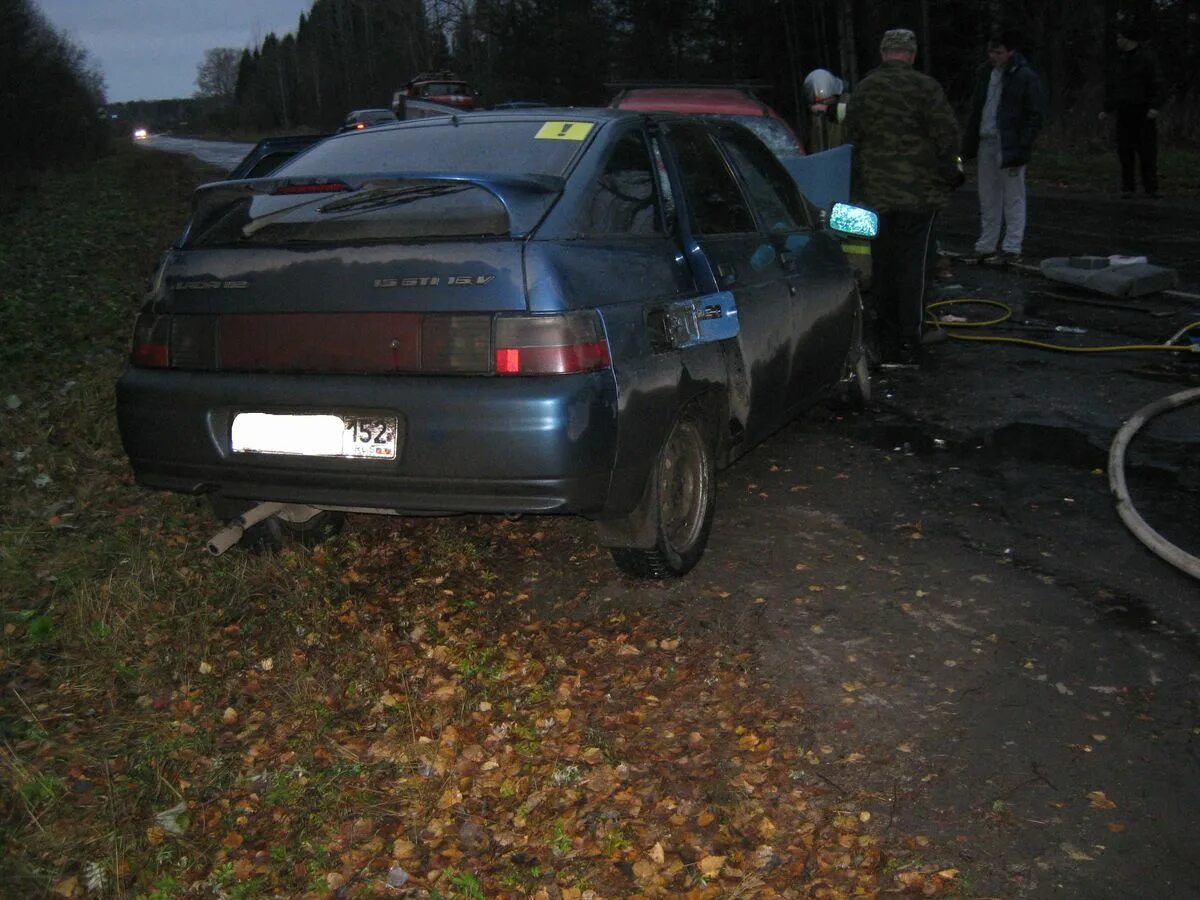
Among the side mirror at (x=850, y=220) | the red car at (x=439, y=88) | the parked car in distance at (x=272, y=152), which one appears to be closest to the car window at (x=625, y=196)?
the side mirror at (x=850, y=220)

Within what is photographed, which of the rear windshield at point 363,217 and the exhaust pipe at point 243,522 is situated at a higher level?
the rear windshield at point 363,217

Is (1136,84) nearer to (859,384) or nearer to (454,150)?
(859,384)

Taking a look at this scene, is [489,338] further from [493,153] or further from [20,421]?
[20,421]

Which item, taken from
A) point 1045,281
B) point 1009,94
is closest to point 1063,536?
point 1045,281

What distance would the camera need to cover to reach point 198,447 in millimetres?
4055

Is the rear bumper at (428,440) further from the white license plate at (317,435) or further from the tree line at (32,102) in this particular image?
the tree line at (32,102)

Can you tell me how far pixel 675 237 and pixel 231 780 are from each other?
8.08 feet

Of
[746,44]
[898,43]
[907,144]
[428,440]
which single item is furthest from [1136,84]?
[746,44]

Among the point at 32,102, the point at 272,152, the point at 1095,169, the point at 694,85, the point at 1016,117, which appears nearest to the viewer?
the point at 272,152

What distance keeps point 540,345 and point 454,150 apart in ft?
4.02

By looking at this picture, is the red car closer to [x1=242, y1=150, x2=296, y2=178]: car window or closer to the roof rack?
the roof rack

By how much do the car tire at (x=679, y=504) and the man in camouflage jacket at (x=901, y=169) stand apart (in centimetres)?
401

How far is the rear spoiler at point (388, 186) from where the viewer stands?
12.7 ft

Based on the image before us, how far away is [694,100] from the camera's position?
13195mm
